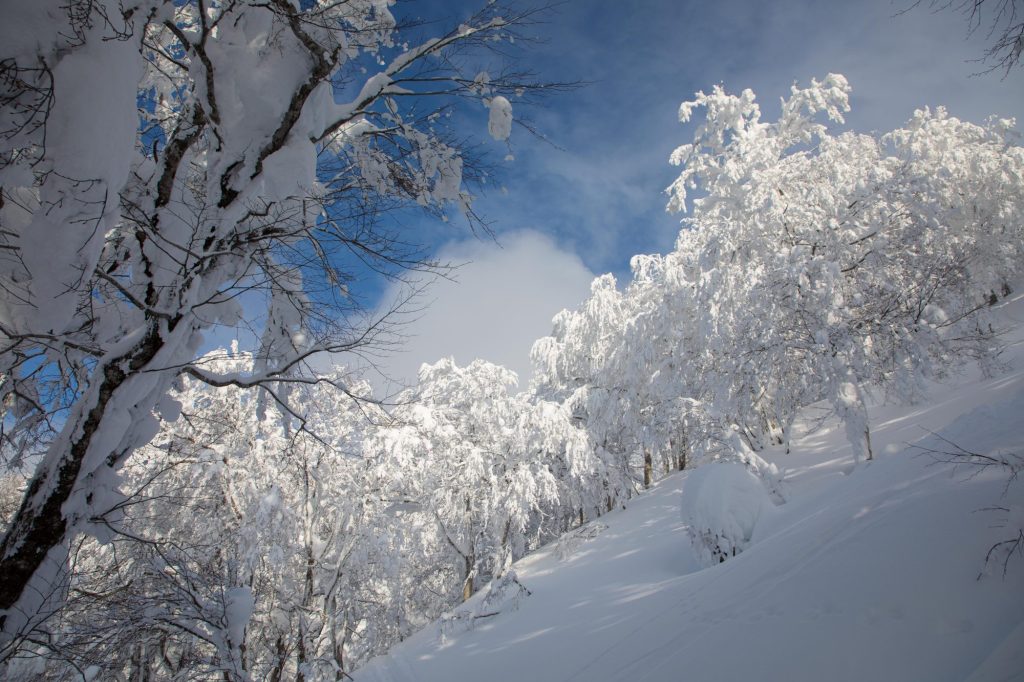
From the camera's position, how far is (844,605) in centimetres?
246

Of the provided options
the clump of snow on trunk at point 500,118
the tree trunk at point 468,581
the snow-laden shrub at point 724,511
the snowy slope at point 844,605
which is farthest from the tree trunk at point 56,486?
the tree trunk at point 468,581

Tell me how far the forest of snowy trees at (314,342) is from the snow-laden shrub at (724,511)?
2.35 m

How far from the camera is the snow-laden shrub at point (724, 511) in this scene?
625cm

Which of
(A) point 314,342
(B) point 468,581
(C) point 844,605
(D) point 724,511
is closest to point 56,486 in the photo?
(A) point 314,342

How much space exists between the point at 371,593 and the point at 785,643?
11536 millimetres

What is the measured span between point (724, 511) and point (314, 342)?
604cm

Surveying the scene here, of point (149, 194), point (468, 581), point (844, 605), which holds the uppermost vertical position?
point (149, 194)

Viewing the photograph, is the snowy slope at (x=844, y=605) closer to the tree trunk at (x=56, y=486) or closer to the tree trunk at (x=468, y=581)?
the tree trunk at (x=56, y=486)

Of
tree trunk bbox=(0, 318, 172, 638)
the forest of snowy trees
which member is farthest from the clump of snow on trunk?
tree trunk bbox=(0, 318, 172, 638)

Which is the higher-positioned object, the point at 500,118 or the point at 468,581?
the point at 500,118

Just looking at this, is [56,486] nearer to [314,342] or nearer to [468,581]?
[314,342]

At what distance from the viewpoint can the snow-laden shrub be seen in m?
6.25

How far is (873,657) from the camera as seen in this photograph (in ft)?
6.86

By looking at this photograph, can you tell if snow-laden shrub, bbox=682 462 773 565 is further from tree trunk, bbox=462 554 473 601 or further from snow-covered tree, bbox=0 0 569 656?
tree trunk, bbox=462 554 473 601
